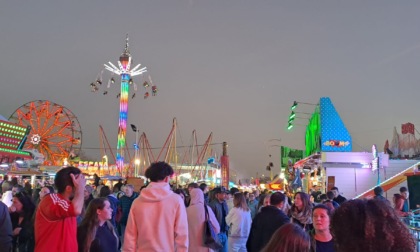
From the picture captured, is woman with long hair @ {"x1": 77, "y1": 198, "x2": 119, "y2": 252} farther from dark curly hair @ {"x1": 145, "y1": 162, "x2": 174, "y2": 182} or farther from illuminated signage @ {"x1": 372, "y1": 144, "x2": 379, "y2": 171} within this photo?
illuminated signage @ {"x1": 372, "y1": 144, "x2": 379, "y2": 171}

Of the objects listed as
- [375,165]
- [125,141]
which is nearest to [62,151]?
[125,141]

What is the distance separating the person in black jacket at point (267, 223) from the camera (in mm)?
5762

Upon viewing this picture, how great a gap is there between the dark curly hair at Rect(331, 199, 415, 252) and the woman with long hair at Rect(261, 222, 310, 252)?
115cm

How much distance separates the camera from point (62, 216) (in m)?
4.06

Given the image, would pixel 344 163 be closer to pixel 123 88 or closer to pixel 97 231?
pixel 97 231

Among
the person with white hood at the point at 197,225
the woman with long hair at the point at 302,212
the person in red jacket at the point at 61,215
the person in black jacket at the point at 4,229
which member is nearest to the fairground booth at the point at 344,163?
the woman with long hair at the point at 302,212

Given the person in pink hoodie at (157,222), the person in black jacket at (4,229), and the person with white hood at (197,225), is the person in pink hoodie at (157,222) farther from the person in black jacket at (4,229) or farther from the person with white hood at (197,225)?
the person with white hood at (197,225)

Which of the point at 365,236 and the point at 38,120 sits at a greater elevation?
the point at 38,120

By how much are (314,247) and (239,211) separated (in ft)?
13.6

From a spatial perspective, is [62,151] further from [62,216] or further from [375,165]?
[62,216]

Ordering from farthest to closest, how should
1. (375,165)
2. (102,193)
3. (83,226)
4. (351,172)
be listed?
(351,172), (375,165), (102,193), (83,226)

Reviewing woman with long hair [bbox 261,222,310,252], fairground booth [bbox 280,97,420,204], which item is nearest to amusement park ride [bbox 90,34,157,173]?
fairground booth [bbox 280,97,420,204]

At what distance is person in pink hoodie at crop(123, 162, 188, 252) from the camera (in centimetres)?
455

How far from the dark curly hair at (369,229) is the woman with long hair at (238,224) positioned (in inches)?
253
